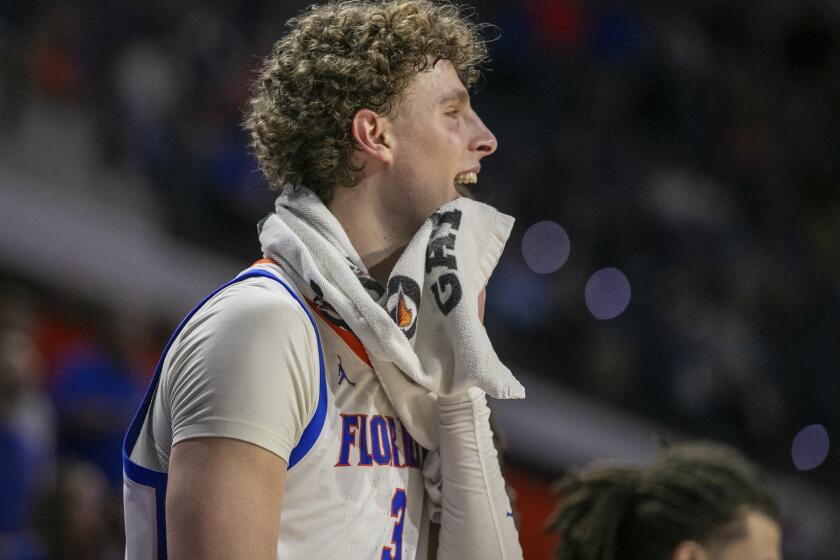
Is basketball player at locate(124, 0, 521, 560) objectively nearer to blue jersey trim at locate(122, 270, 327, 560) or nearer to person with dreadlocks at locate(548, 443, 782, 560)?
blue jersey trim at locate(122, 270, 327, 560)

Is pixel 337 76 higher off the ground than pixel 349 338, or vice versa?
pixel 337 76

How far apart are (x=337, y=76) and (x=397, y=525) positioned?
0.77m

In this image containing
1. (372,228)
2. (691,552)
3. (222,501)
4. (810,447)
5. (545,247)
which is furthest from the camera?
(545,247)

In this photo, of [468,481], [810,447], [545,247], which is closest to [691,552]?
[468,481]

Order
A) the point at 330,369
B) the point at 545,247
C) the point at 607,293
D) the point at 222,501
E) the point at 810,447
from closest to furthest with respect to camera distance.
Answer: the point at 222,501, the point at 330,369, the point at 810,447, the point at 607,293, the point at 545,247

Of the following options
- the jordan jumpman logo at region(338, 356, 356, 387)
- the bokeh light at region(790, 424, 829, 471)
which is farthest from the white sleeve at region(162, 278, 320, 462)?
the bokeh light at region(790, 424, 829, 471)

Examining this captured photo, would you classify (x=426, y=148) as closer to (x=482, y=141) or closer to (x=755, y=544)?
(x=482, y=141)

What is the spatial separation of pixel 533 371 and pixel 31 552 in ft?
12.1

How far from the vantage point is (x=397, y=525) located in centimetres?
185

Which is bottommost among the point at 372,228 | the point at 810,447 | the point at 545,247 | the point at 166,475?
the point at 810,447

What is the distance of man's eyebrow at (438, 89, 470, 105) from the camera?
200 centimetres

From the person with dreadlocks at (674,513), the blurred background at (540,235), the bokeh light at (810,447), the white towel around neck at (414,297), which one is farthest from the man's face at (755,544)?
the bokeh light at (810,447)

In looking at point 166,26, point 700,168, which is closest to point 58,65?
point 166,26

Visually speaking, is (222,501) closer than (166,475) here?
Yes
